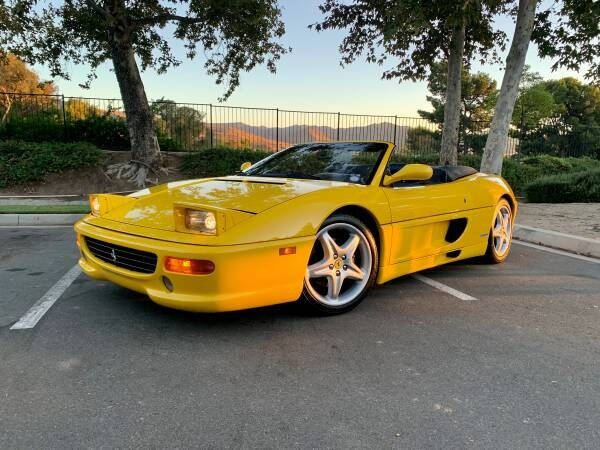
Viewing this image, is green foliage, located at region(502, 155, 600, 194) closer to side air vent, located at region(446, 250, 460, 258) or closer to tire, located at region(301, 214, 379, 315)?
side air vent, located at region(446, 250, 460, 258)

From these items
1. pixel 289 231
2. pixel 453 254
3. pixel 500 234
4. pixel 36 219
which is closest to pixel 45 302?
pixel 289 231

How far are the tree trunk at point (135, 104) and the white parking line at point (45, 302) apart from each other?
8.86 m

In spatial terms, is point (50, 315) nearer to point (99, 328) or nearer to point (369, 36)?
point (99, 328)

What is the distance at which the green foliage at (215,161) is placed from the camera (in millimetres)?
13273

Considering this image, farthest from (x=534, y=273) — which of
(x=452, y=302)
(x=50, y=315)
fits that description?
(x=50, y=315)

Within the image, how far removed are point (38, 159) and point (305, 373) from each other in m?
12.4

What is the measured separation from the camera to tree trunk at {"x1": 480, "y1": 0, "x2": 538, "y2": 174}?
8680 millimetres

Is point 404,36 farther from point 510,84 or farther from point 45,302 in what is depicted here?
point 45,302

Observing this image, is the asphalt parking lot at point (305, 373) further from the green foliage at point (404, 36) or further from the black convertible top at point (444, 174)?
the green foliage at point (404, 36)

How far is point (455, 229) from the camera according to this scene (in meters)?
3.97

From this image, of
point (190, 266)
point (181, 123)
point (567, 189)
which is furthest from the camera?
point (181, 123)

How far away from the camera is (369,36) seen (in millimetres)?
12078

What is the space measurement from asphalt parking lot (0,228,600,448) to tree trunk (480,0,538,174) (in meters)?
6.38

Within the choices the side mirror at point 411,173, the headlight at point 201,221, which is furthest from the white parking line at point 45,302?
the side mirror at point 411,173
